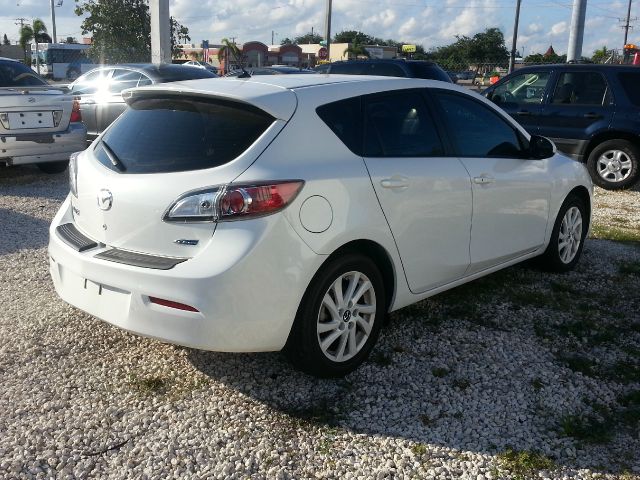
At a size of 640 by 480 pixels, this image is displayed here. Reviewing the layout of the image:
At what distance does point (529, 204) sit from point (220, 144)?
2582 mm

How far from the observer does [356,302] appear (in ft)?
11.7

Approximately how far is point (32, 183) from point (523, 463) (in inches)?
326

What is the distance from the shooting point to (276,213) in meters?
3.08

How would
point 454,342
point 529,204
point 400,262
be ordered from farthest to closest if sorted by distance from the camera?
point 529,204, point 454,342, point 400,262

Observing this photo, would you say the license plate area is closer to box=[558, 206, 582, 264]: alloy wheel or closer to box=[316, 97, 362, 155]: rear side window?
box=[316, 97, 362, 155]: rear side window

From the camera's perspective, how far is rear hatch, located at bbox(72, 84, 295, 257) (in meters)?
3.14

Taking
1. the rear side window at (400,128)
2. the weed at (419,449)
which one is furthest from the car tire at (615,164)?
the weed at (419,449)

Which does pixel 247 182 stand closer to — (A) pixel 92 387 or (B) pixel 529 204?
(A) pixel 92 387

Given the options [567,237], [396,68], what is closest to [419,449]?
[567,237]

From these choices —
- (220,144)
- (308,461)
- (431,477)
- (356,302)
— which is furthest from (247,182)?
(431,477)

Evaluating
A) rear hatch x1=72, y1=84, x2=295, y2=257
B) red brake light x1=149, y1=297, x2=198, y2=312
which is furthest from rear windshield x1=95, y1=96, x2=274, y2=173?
red brake light x1=149, y1=297, x2=198, y2=312

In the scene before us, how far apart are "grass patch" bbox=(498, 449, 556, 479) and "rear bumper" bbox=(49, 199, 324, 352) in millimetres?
1169

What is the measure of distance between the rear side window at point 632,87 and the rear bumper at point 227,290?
26.3ft

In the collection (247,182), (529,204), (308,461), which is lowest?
(308,461)
